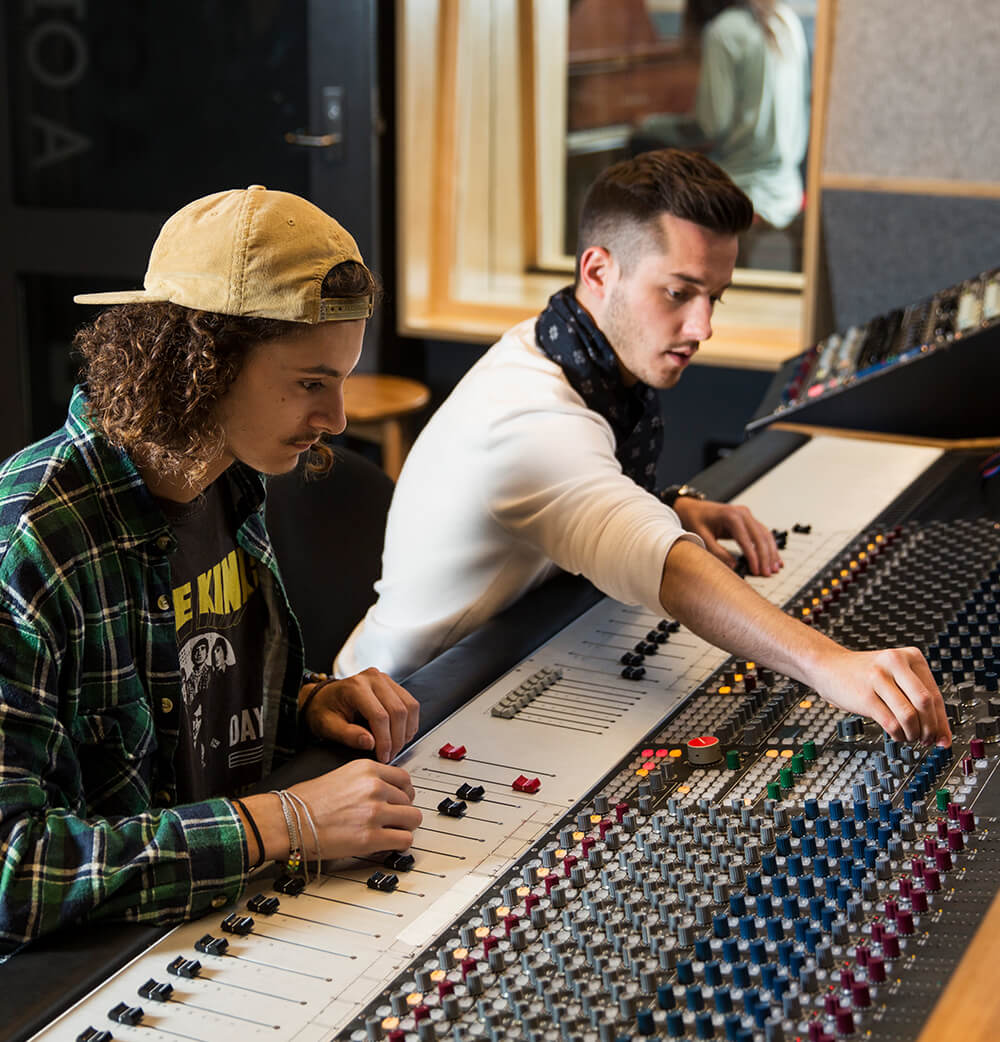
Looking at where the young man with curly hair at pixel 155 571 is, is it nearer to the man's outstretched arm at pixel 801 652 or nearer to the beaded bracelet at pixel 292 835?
the beaded bracelet at pixel 292 835

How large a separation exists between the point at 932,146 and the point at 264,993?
9.03 feet

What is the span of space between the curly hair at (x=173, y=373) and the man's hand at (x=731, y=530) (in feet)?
2.46

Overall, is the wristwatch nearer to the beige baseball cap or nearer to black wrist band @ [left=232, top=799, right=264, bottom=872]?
the beige baseball cap

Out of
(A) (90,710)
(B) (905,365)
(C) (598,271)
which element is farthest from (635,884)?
(B) (905,365)

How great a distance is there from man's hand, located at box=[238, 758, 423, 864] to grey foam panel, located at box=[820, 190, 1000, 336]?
2.42m

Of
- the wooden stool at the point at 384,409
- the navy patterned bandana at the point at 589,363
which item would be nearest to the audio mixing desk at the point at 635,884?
the navy patterned bandana at the point at 589,363

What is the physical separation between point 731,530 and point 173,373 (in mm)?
920

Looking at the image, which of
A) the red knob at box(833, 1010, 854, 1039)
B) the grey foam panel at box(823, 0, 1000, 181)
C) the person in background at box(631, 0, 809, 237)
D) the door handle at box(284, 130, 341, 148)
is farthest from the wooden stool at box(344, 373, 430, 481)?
the red knob at box(833, 1010, 854, 1039)

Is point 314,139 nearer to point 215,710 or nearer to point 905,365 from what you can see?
point 905,365

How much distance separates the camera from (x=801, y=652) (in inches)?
54.7

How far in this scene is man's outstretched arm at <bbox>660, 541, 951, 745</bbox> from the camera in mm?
1286

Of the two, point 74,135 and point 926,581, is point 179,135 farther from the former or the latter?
point 926,581

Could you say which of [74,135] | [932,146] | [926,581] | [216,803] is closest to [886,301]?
[932,146]

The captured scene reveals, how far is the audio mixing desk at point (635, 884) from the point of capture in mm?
942
